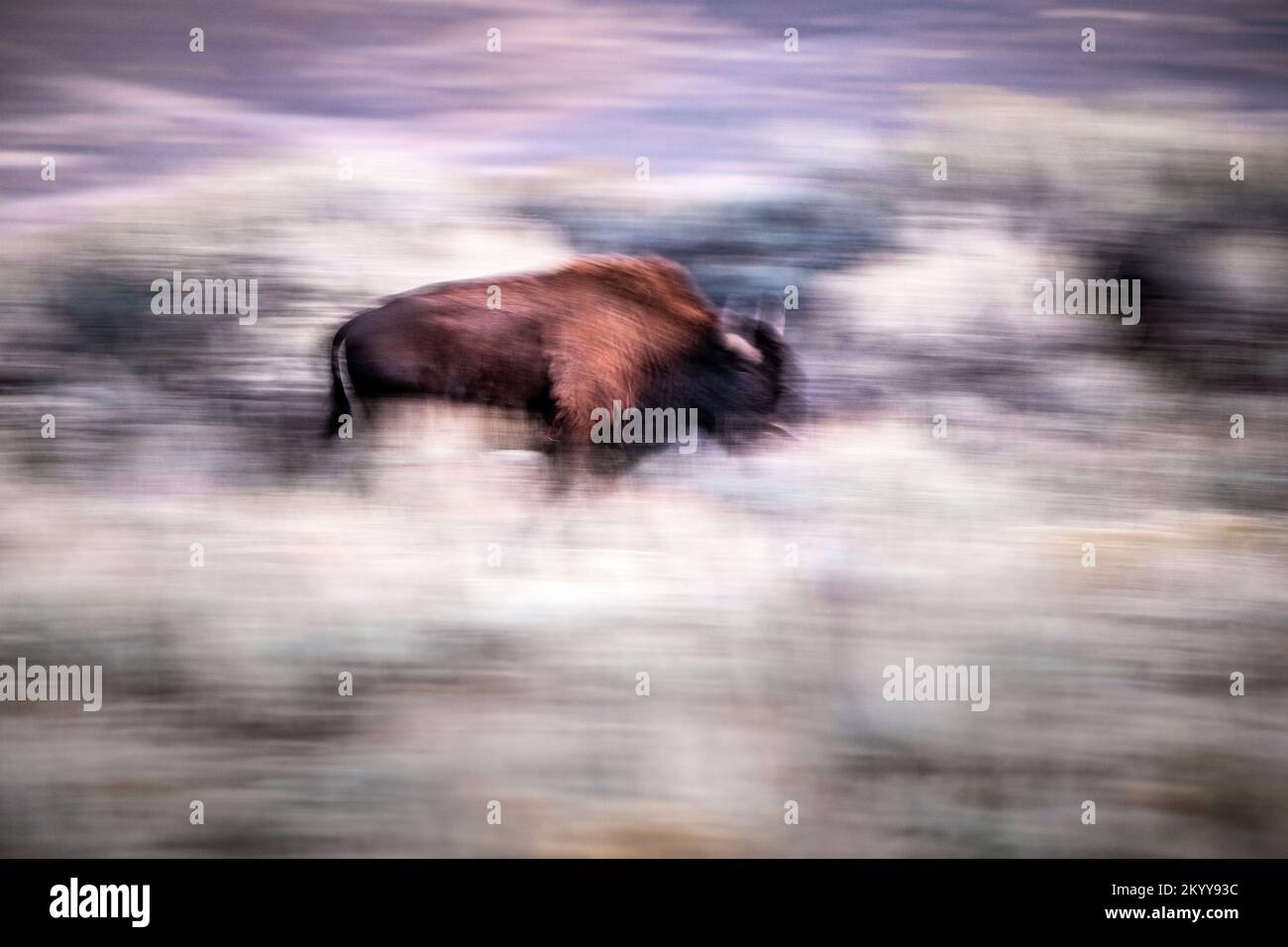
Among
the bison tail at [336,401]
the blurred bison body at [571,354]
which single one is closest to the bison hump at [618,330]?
the blurred bison body at [571,354]

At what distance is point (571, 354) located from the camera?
2180 millimetres

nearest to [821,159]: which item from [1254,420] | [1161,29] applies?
[1161,29]

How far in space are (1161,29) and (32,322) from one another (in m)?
2.51

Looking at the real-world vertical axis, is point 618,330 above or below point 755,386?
above

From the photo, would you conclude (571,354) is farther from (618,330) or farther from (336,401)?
(336,401)

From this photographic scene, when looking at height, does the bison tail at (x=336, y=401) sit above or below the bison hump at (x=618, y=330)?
below

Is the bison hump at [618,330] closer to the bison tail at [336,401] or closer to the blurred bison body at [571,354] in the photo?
the blurred bison body at [571,354]

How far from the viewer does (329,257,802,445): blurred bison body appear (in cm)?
215

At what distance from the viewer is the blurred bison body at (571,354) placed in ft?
7.06

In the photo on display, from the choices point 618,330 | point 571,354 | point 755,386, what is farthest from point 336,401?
point 755,386

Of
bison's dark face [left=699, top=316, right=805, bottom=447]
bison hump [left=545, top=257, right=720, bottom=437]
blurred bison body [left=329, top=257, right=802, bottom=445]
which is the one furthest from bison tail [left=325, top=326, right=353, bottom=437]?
bison's dark face [left=699, top=316, right=805, bottom=447]

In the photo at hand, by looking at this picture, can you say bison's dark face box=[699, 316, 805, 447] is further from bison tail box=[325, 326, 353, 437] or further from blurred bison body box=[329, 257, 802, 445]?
bison tail box=[325, 326, 353, 437]

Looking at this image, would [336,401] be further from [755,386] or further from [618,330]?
[755,386]

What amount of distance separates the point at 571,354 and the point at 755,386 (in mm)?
399
